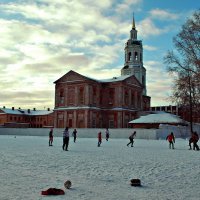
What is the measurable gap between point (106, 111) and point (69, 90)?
8.70m

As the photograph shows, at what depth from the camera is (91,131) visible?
4847cm

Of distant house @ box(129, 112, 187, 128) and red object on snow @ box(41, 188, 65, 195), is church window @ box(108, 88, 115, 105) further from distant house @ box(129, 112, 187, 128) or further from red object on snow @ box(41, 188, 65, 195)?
red object on snow @ box(41, 188, 65, 195)

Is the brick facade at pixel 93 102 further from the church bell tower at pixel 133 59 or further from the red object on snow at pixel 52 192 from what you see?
the red object on snow at pixel 52 192

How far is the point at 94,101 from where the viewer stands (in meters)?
62.1

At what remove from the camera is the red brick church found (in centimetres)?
6025

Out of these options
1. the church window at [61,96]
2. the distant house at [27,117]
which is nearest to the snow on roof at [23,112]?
the distant house at [27,117]

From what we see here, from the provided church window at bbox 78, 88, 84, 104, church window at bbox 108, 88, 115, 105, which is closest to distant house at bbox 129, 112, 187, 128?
church window at bbox 108, 88, 115, 105

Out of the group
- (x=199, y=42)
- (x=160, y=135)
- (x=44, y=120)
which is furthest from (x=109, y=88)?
(x=44, y=120)

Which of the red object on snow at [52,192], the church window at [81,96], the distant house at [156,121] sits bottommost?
the red object on snow at [52,192]

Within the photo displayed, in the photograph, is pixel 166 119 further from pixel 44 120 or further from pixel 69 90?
pixel 44 120

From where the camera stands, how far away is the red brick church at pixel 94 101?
6025 cm

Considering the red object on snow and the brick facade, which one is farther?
the brick facade

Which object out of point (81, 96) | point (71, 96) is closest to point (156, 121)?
point (81, 96)

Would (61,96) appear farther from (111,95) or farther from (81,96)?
(111,95)
